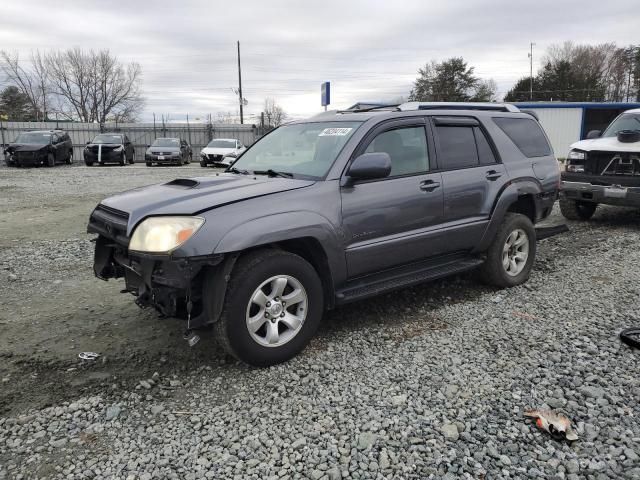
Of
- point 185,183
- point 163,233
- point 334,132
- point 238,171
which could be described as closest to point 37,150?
point 238,171

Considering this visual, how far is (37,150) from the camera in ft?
68.3

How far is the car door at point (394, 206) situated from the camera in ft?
12.6

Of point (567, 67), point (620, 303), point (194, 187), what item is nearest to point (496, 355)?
point (620, 303)

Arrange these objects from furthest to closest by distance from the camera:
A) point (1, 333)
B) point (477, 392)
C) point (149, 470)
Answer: point (1, 333) < point (477, 392) < point (149, 470)

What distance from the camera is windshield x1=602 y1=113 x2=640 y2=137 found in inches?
336

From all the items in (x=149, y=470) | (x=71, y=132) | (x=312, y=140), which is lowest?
(x=149, y=470)

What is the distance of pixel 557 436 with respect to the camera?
2.71 metres

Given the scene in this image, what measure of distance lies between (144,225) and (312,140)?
1672 millimetres

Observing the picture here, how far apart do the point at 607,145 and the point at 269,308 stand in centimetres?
699

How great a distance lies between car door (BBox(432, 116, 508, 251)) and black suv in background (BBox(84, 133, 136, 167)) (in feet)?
69.9

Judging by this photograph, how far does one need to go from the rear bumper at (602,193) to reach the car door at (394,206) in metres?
4.75

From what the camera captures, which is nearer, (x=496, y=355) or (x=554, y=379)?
(x=554, y=379)

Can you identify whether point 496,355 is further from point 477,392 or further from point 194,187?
point 194,187

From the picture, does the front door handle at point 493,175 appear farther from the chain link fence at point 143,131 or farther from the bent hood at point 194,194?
the chain link fence at point 143,131
